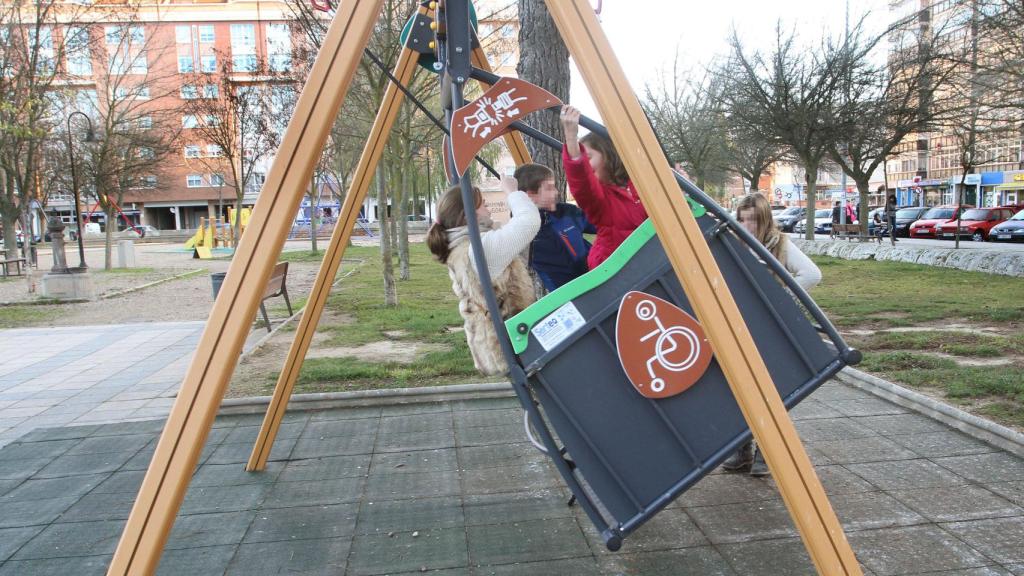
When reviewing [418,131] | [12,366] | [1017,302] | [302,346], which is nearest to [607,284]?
[302,346]

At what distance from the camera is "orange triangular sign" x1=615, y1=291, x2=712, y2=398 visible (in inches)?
105

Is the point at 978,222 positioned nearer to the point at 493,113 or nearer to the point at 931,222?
the point at 931,222

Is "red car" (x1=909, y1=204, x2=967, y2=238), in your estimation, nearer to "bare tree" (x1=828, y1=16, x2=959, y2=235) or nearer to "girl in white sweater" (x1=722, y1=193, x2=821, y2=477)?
"bare tree" (x1=828, y1=16, x2=959, y2=235)

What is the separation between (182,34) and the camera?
59.2m

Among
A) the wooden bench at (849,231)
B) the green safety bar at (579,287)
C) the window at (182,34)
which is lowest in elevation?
the wooden bench at (849,231)

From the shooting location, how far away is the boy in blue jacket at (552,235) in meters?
3.41

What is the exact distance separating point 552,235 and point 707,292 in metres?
1.29

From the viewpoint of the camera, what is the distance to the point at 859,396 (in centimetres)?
543

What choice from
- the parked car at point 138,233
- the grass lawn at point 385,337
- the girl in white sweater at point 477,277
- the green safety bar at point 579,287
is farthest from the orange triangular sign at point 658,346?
the parked car at point 138,233

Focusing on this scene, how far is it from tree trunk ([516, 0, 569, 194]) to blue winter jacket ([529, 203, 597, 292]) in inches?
80.6

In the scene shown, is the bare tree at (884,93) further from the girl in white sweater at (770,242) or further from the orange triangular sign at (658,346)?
the orange triangular sign at (658,346)

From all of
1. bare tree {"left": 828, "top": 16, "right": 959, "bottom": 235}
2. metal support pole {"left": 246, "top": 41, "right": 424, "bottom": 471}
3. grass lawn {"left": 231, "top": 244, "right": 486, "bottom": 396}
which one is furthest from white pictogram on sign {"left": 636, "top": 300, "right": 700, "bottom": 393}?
bare tree {"left": 828, "top": 16, "right": 959, "bottom": 235}

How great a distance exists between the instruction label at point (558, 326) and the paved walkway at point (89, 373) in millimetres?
4227

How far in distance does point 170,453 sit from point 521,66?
4041mm
